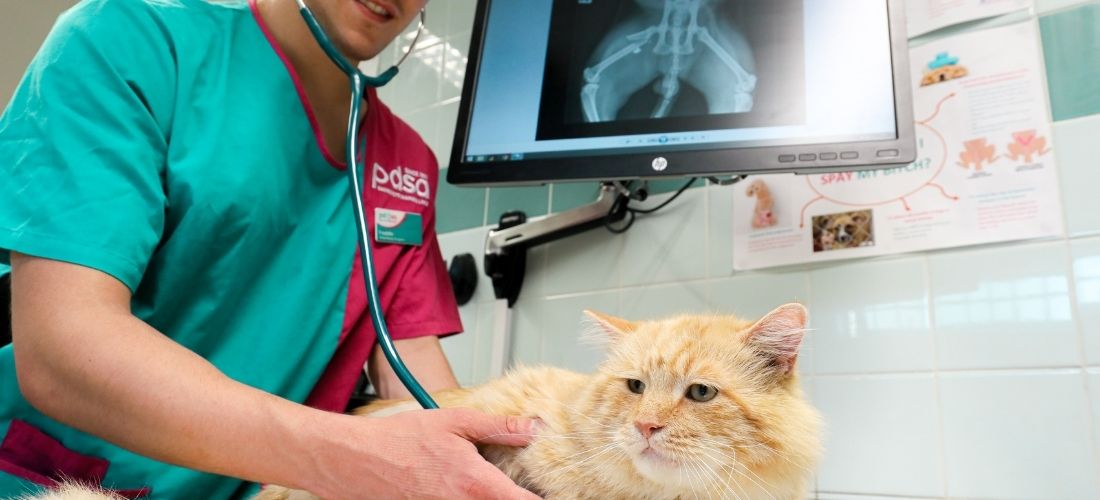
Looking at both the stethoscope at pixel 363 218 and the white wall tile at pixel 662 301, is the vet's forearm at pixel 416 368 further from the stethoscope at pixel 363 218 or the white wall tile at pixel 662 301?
the white wall tile at pixel 662 301

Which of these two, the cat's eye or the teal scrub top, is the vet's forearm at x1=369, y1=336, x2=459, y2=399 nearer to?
the teal scrub top

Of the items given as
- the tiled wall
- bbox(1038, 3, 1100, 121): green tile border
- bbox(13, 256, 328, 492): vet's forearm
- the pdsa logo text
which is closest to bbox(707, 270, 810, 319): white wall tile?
the tiled wall

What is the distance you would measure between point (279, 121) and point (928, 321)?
1154 millimetres

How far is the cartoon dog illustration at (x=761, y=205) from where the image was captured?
1406 mm

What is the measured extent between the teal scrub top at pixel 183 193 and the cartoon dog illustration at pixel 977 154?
1.10 meters

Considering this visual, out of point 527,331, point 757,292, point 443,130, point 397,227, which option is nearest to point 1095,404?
point 757,292

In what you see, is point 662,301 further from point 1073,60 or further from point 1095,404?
point 1073,60

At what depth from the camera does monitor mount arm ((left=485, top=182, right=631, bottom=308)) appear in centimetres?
155

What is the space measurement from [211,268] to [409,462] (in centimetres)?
49

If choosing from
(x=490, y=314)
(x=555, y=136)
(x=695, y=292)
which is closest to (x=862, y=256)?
(x=695, y=292)

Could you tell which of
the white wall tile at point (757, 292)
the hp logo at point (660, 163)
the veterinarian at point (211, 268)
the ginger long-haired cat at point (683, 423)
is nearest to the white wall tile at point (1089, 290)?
the white wall tile at point (757, 292)

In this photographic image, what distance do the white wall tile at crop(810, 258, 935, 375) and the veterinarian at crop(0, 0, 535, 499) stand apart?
0.69 m

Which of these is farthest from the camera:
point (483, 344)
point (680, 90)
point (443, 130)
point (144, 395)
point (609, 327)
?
point (443, 130)

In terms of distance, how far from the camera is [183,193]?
988 millimetres
